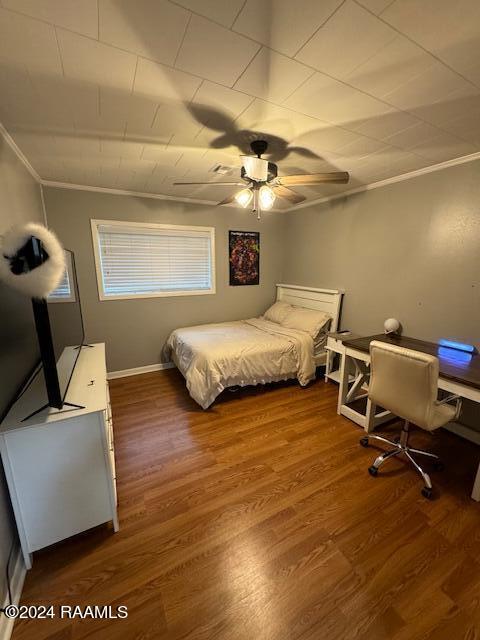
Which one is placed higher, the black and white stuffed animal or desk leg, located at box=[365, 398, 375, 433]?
the black and white stuffed animal

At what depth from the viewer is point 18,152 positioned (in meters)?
2.04

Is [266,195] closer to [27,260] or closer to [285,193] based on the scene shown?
[285,193]

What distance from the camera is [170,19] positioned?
0.97m

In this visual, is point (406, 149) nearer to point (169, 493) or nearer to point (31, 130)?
point (31, 130)

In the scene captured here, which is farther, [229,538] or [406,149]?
[406,149]

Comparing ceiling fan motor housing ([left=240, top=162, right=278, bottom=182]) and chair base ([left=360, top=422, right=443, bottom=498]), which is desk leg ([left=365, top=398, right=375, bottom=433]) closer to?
chair base ([left=360, top=422, right=443, bottom=498])

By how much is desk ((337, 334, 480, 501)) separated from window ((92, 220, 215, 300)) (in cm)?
233

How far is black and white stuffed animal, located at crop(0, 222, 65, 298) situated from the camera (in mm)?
1071

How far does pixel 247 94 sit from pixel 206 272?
2.64 meters

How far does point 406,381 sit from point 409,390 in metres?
0.06

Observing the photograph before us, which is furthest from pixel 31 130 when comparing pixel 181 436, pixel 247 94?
pixel 181 436

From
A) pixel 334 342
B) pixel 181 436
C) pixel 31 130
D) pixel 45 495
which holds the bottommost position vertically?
pixel 181 436

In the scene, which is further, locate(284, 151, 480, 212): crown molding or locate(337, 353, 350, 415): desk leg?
locate(337, 353, 350, 415): desk leg

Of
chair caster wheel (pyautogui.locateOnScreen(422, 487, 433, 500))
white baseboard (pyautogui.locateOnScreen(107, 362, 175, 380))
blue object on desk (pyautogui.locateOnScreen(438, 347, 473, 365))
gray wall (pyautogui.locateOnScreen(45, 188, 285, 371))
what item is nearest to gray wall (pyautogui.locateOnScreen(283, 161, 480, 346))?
blue object on desk (pyautogui.locateOnScreen(438, 347, 473, 365))
